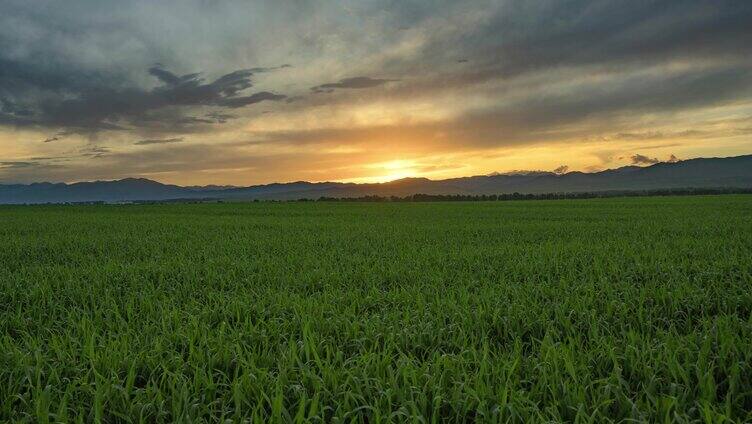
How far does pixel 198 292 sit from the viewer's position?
791cm

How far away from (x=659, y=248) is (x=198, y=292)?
12348mm

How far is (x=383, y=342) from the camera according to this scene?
5035 mm

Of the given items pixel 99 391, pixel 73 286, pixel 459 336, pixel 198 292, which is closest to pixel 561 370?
pixel 459 336

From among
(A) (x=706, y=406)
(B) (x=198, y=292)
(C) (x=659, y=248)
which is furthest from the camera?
(C) (x=659, y=248)

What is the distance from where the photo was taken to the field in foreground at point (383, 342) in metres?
3.37

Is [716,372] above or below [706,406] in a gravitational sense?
below

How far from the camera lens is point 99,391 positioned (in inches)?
136

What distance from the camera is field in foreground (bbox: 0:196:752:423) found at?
11.1 feet

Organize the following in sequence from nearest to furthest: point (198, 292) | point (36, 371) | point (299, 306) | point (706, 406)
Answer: point (706, 406), point (36, 371), point (299, 306), point (198, 292)

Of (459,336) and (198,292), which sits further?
(198,292)

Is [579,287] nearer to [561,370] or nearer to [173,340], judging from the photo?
[561,370]

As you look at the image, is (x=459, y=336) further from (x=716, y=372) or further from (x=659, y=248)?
(x=659, y=248)

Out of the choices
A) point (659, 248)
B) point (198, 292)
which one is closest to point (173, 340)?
point (198, 292)

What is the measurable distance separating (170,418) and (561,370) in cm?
338
